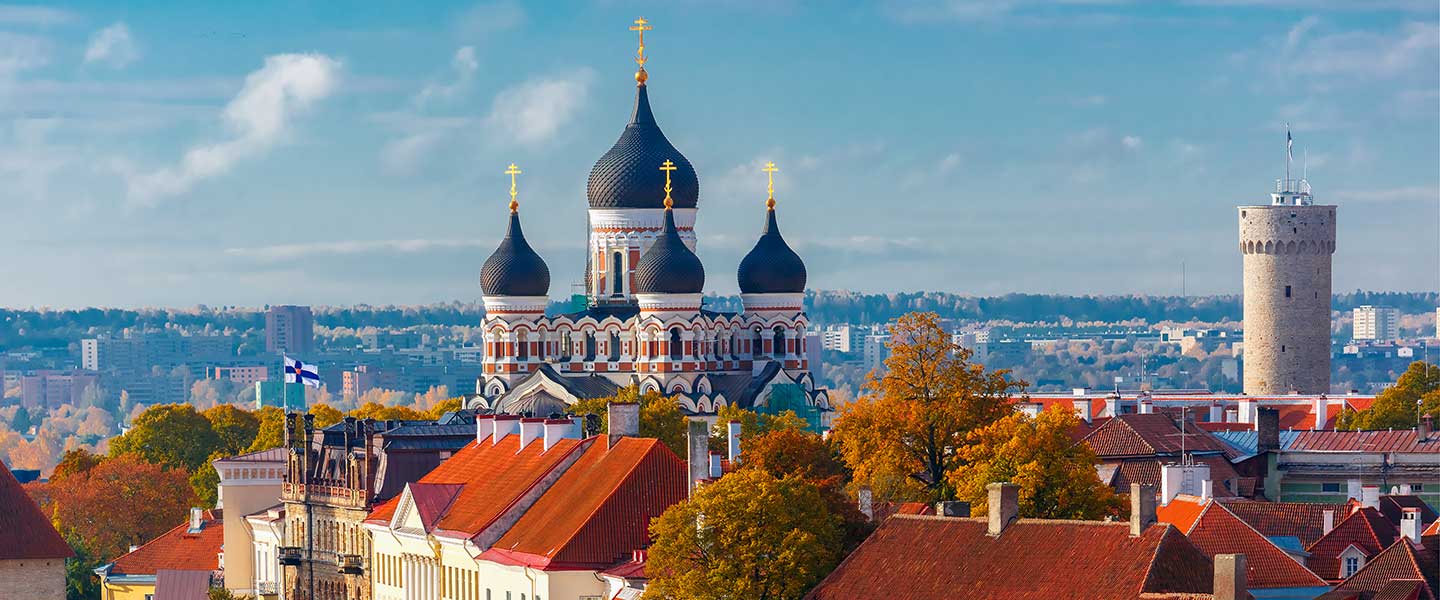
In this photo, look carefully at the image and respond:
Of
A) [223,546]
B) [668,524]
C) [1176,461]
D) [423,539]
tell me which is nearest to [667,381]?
[223,546]

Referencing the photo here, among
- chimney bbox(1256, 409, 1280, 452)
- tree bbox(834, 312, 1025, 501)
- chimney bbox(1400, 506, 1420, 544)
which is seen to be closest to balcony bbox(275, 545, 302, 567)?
tree bbox(834, 312, 1025, 501)

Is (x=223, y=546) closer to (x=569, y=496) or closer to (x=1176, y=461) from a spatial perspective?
(x=1176, y=461)

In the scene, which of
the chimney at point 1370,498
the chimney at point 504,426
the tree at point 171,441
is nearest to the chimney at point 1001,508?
the chimney at point 1370,498

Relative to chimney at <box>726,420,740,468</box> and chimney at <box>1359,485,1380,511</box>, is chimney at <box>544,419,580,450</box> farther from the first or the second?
chimney at <box>1359,485,1380,511</box>

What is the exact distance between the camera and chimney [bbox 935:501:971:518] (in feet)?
215

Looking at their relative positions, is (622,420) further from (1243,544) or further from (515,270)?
(515,270)

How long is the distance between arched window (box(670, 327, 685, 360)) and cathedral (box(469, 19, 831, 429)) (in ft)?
0.13

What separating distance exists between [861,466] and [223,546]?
3965 centimetres

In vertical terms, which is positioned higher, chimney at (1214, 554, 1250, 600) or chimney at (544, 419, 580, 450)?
chimney at (544, 419, 580, 450)

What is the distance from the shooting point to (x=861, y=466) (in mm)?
77375

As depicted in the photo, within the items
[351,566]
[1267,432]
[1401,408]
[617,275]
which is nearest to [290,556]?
[351,566]

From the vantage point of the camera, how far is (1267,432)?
Result: 107 meters

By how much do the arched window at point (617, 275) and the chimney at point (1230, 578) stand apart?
99483 millimetres

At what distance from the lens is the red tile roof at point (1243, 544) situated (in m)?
66.1
